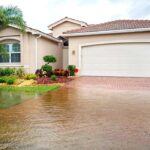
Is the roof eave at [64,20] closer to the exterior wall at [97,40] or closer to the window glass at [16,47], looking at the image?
the exterior wall at [97,40]

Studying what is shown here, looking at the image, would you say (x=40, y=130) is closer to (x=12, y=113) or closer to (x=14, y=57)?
(x=12, y=113)

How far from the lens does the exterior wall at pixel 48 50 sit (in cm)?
2069

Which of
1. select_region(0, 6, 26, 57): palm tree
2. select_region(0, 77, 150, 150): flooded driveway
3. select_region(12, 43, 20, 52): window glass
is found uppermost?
select_region(0, 6, 26, 57): palm tree

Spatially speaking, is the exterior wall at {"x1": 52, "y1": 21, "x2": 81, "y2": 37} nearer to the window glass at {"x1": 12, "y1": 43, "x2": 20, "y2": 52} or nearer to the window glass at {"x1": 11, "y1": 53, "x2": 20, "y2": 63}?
the window glass at {"x1": 12, "y1": 43, "x2": 20, "y2": 52}

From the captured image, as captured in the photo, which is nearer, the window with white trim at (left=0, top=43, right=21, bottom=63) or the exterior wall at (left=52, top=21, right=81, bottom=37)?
the window with white trim at (left=0, top=43, right=21, bottom=63)

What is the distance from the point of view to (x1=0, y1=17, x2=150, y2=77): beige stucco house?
1848 centimetres

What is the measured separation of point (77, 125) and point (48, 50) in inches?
637

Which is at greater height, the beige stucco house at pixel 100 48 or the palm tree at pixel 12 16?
the palm tree at pixel 12 16

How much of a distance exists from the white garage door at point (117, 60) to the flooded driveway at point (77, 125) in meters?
8.63

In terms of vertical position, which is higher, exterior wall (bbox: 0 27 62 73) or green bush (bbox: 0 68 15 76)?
exterior wall (bbox: 0 27 62 73)

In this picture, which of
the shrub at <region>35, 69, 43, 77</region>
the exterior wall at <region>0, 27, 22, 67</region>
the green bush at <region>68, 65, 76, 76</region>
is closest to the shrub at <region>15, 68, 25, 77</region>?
the exterior wall at <region>0, 27, 22, 67</region>

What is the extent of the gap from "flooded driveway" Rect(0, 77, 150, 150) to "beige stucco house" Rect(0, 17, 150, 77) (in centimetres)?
882

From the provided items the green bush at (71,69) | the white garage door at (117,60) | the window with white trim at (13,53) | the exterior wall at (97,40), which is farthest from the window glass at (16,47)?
the white garage door at (117,60)

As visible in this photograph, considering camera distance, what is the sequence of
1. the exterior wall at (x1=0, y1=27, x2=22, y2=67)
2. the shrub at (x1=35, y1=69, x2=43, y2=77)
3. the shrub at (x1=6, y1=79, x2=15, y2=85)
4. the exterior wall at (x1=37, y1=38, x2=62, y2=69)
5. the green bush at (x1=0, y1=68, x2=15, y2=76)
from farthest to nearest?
1. the exterior wall at (x1=37, y1=38, x2=62, y2=69)
2. the exterior wall at (x1=0, y1=27, x2=22, y2=67)
3. the green bush at (x1=0, y1=68, x2=15, y2=76)
4. the shrub at (x1=35, y1=69, x2=43, y2=77)
5. the shrub at (x1=6, y1=79, x2=15, y2=85)
